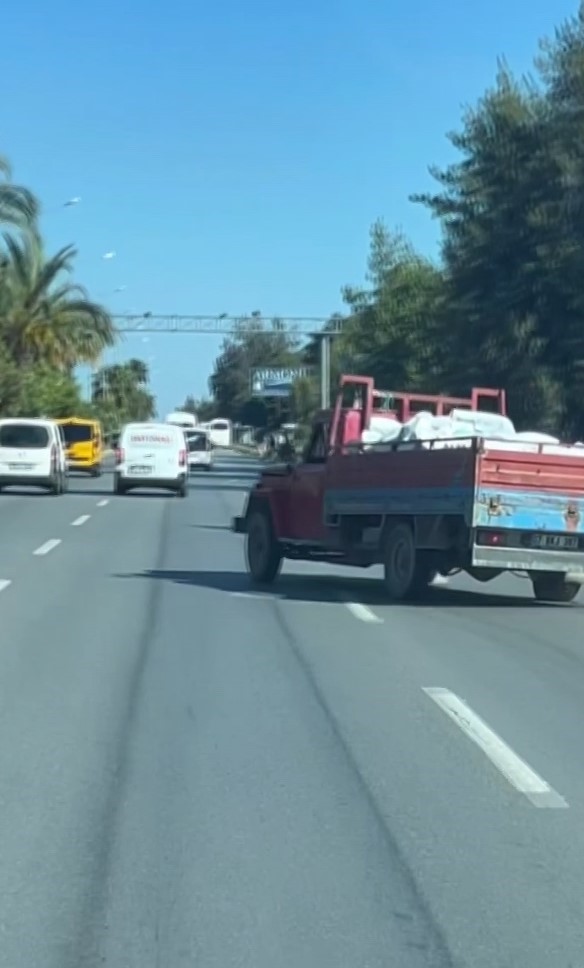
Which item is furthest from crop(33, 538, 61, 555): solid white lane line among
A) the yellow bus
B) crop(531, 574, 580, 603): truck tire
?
the yellow bus

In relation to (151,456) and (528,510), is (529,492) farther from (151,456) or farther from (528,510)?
(151,456)

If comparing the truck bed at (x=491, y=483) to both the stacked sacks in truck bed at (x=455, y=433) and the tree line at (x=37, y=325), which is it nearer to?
the stacked sacks in truck bed at (x=455, y=433)

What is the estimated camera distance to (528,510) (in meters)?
16.6

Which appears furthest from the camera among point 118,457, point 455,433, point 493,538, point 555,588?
point 118,457

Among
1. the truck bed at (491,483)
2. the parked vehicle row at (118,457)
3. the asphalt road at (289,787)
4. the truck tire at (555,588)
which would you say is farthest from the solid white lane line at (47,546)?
the parked vehicle row at (118,457)

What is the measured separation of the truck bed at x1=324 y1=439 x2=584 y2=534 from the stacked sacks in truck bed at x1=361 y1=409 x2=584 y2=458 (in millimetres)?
43

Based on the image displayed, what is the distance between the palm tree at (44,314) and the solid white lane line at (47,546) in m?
34.2

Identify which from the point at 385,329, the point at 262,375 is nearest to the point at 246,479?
the point at 385,329

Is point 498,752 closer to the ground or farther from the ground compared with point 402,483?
closer to the ground

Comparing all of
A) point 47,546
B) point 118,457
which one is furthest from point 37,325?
point 47,546

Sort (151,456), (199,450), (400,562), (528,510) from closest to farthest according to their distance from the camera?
(528,510) < (400,562) < (151,456) < (199,450)

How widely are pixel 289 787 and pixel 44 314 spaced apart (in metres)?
60.6

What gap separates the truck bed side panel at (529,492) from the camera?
53.4 feet

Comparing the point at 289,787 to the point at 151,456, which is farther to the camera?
the point at 151,456
